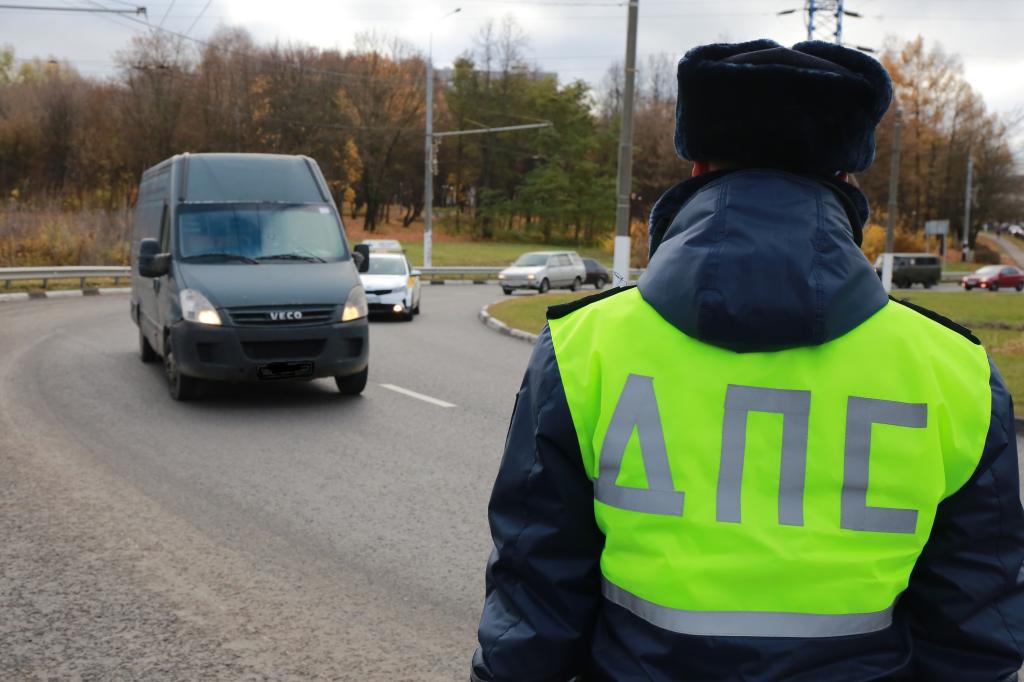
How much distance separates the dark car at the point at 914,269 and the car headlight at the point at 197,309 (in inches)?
1808

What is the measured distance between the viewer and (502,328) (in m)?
20.4

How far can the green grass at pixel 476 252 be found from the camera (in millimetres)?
59875

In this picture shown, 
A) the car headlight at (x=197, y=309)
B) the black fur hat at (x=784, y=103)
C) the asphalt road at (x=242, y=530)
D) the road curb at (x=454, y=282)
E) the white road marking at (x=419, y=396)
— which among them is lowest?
the road curb at (x=454, y=282)

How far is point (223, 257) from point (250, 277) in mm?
602

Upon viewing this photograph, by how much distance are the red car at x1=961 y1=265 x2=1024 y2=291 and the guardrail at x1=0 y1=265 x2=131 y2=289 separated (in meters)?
39.7

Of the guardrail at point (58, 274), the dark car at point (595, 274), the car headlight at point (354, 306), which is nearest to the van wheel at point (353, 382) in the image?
the car headlight at point (354, 306)

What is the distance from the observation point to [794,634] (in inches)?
60.3

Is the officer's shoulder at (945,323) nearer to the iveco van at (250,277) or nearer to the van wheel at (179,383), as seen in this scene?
the iveco van at (250,277)

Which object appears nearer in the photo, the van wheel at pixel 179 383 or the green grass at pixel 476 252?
the van wheel at pixel 179 383

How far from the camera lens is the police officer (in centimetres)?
153

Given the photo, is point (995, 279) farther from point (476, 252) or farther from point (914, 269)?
point (476, 252)

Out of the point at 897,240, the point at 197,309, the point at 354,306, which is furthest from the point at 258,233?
the point at 897,240

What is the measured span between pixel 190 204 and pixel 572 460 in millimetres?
10197

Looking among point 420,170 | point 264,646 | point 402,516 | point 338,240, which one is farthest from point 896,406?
point 420,170
